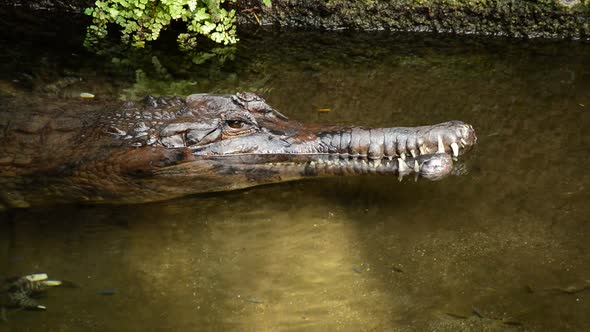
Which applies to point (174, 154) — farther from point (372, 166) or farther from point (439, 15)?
point (439, 15)

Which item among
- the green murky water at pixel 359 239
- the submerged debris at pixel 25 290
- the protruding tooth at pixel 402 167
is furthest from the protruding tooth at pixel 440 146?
the submerged debris at pixel 25 290

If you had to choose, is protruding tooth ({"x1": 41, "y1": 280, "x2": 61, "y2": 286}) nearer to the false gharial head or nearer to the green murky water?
the green murky water

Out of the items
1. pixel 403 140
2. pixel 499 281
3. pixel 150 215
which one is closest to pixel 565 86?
pixel 403 140

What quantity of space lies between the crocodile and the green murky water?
0.48ft

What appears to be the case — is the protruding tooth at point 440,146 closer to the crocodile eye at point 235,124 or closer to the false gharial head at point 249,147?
the false gharial head at point 249,147

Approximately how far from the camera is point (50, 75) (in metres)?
6.14

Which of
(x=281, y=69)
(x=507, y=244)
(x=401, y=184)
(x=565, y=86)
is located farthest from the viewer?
(x=281, y=69)

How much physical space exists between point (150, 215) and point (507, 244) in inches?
96.7

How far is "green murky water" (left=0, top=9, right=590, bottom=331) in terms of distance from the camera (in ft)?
11.3

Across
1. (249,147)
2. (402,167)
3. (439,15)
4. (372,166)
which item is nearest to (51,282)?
(249,147)

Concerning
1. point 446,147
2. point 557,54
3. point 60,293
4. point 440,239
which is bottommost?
point 60,293

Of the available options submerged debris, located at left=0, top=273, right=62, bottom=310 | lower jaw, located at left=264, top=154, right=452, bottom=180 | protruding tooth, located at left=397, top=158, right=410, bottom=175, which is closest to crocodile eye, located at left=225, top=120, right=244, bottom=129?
lower jaw, located at left=264, top=154, right=452, bottom=180

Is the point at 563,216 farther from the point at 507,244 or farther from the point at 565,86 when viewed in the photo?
the point at 565,86

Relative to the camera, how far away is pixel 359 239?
3994mm
